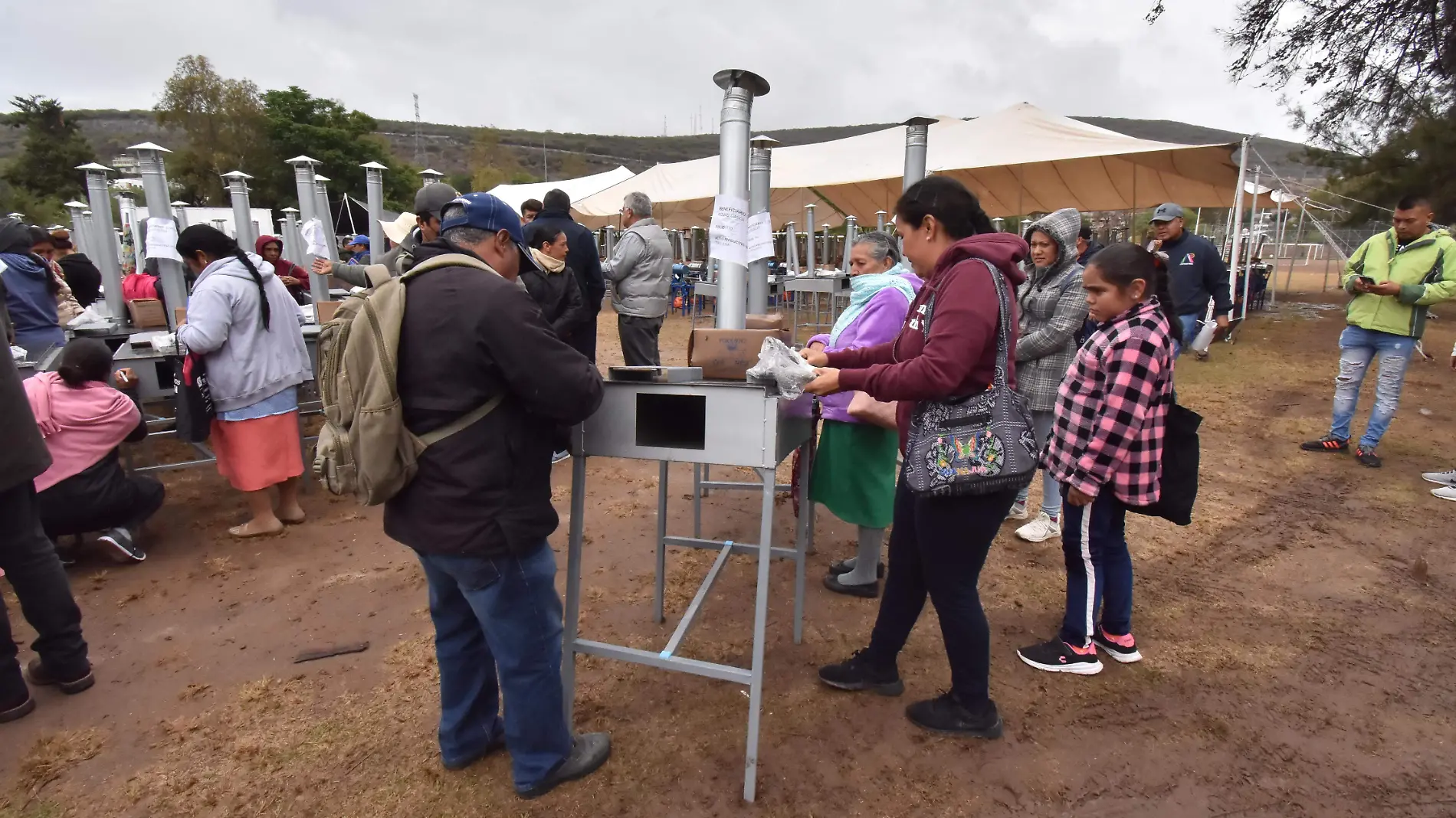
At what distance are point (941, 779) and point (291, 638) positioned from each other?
2570mm

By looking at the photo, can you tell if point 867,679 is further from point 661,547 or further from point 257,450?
point 257,450

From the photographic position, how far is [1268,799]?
203 cm

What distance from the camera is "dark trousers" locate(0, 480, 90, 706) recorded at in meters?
2.36

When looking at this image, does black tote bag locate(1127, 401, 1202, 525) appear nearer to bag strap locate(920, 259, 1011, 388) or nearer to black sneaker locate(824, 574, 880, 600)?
bag strap locate(920, 259, 1011, 388)

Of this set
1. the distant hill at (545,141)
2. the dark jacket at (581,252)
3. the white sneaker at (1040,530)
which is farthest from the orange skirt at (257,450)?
the distant hill at (545,141)

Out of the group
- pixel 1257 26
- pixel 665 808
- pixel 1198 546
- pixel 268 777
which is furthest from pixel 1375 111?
pixel 268 777

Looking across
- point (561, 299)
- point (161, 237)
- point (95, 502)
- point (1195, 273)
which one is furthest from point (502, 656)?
point (1195, 273)

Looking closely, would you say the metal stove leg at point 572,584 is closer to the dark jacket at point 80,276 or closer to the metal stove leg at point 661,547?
the metal stove leg at point 661,547

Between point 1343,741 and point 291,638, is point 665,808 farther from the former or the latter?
point 1343,741

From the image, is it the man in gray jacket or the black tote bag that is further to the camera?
the man in gray jacket

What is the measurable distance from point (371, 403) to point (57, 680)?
2.15 meters

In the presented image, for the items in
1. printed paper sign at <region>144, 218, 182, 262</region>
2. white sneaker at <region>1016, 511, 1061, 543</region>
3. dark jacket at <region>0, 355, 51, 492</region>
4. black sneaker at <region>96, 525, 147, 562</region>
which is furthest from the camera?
printed paper sign at <region>144, 218, 182, 262</region>

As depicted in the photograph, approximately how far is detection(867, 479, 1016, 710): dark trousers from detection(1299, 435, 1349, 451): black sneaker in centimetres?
480

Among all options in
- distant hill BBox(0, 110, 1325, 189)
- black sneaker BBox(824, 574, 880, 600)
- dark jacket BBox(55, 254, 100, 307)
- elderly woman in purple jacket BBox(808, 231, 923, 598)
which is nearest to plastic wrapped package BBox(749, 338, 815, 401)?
elderly woman in purple jacket BBox(808, 231, 923, 598)
